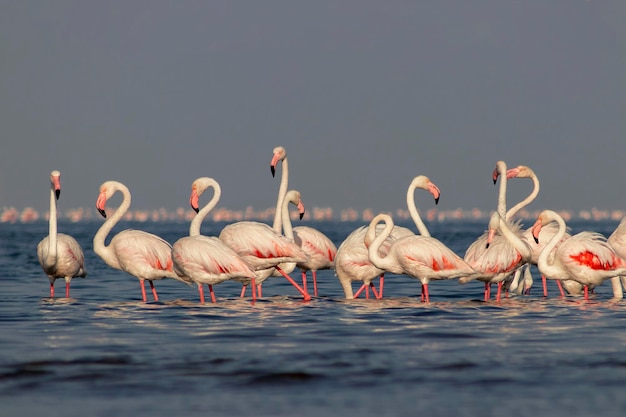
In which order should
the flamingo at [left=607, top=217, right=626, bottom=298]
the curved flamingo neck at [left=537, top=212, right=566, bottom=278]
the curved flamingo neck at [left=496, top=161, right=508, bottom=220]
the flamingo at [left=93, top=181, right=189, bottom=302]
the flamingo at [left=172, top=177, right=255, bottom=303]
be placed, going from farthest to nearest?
1. the curved flamingo neck at [left=496, top=161, right=508, bottom=220]
2. the flamingo at [left=607, top=217, right=626, bottom=298]
3. the flamingo at [left=93, top=181, right=189, bottom=302]
4. the curved flamingo neck at [left=537, top=212, right=566, bottom=278]
5. the flamingo at [left=172, top=177, right=255, bottom=303]

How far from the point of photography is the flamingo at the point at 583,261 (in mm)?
14125

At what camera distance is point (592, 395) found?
7.99m

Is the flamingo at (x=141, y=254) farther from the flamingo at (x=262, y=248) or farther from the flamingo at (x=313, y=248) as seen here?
the flamingo at (x=313, y=248)

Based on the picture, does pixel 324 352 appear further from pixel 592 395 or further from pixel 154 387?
pixel 592 395

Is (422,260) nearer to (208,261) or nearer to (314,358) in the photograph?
(208,261)

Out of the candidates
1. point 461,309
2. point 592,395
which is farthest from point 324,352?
point 461,309

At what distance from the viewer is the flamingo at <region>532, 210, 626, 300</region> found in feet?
46.3

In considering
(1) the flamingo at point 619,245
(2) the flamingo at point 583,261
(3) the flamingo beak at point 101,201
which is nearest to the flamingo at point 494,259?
(2) the flamingo at point 583,261

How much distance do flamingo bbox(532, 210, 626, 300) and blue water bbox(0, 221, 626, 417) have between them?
0.44 metres

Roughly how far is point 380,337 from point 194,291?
7731 millimetres

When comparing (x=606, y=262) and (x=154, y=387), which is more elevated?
(x=606, y=262)

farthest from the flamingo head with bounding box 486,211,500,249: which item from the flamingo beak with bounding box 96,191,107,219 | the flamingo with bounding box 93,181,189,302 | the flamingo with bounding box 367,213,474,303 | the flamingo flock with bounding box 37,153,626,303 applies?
the flamingo beak with bounding box 96,191,107,219

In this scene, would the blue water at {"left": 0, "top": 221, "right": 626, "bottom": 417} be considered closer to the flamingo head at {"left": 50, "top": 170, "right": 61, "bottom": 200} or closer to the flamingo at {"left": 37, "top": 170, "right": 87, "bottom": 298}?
the flamingo at {"left": 37, "top": 170, "right": 87, "bottom": 298}

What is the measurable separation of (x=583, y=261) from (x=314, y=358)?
567 centimetres
